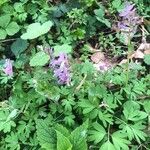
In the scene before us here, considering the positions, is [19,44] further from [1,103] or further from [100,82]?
[100,82]

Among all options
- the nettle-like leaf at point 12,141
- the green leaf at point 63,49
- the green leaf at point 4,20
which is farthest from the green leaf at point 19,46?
the nettle-like leaf at point 12,141

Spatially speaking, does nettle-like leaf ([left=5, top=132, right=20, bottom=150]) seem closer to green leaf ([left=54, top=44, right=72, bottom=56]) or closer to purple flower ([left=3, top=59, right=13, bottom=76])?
purple flower ([left=3, top=59, right=13, bottom=76])

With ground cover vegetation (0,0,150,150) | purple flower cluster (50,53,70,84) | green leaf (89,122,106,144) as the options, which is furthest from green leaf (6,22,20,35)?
green leaf (89,122,106,144)

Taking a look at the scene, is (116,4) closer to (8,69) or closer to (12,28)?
(12,28)

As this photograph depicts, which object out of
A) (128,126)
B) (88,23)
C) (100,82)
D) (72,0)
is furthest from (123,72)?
(72,0)

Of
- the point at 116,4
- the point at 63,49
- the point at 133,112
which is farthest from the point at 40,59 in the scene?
the point at 116,4

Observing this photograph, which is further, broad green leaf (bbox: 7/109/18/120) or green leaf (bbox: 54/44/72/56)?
green leaf (bbox: 54/44/72/56)
